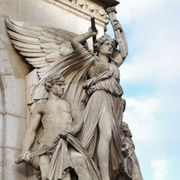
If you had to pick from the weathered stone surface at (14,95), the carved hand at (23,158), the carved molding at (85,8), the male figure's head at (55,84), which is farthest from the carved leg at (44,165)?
the carved molding at (85,8)

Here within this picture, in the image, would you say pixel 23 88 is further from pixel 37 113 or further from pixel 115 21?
pixel 115 21

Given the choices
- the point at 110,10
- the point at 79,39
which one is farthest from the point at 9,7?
the point at 110,10

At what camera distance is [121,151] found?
30.1ft

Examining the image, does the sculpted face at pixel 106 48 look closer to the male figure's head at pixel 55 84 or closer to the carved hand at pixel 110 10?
the carved hand at pixel 110 10

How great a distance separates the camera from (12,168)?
8.55 m

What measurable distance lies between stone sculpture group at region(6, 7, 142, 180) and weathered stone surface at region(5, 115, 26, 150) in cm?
22

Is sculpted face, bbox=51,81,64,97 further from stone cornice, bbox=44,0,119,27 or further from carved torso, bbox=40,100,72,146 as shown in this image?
stone cornice, bbox=44,0,119,27

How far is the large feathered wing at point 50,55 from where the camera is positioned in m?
9.30

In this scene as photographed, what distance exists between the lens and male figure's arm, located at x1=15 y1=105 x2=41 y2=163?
27.5 feet

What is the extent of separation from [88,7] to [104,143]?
10.2 feet

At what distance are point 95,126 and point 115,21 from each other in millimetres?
2233

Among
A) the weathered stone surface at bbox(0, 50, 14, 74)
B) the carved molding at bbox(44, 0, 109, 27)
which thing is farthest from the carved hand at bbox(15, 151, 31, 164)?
the carved molding at bbox(44, 0, 109, 27)

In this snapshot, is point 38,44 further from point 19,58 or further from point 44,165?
point 44,165

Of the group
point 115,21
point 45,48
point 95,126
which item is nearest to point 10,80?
point 45,48
